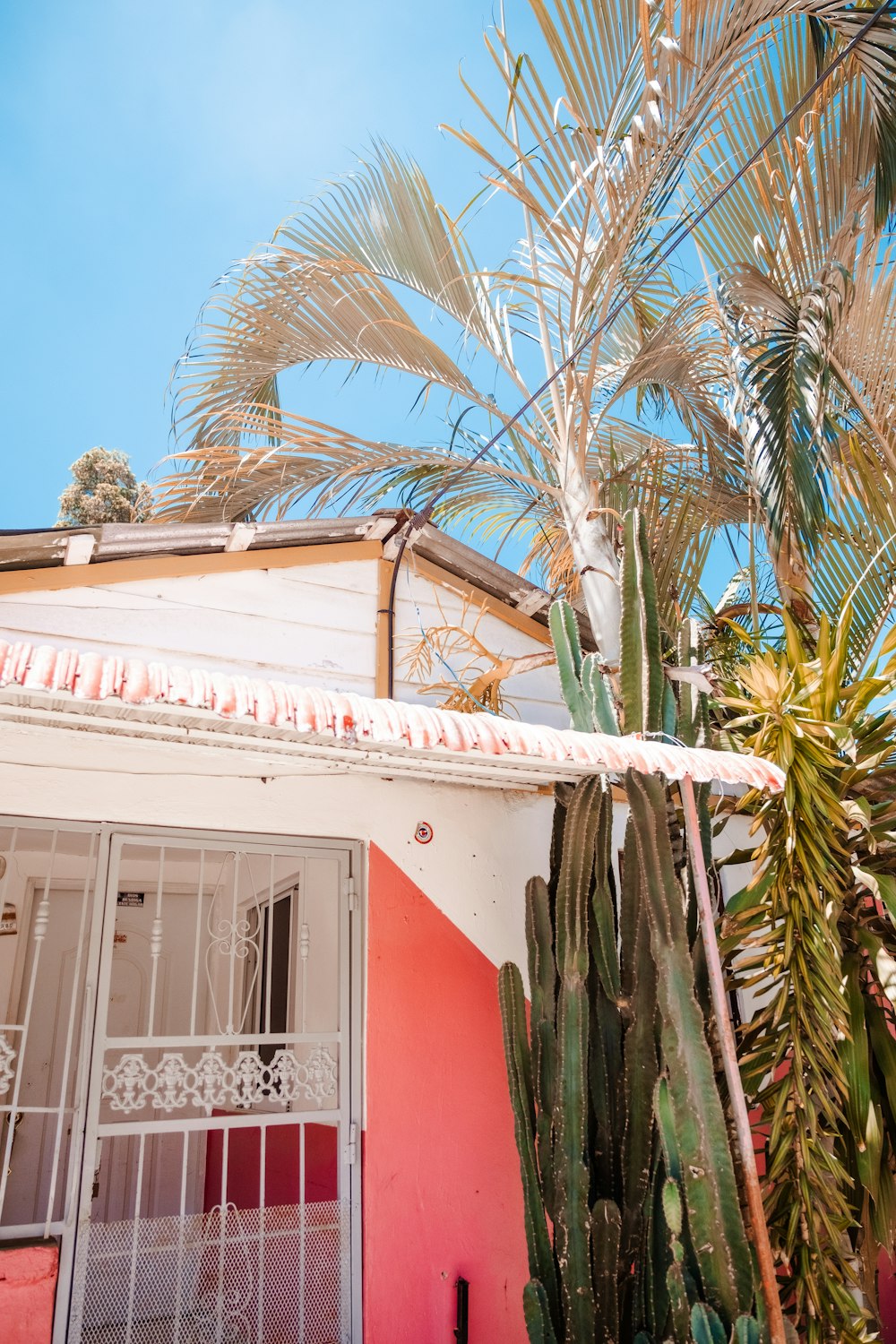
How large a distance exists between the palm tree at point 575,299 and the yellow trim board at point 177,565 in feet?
1.59

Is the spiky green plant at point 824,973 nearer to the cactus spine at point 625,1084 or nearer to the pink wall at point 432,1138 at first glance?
the cactus spine at point 625,1084

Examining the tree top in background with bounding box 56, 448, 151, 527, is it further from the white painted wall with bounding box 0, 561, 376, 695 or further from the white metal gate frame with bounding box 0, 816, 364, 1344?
the white metal gate frame with bounding box 0, 816, 364, 1344

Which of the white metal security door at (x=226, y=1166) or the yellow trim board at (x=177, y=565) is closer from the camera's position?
the white metal security door at (x=226, y=1166)

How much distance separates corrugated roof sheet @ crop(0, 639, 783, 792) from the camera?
Answer: 7.95 feet

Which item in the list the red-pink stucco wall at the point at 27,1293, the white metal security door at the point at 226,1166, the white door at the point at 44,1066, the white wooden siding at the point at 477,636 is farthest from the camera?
the white door at the point at 44,1066

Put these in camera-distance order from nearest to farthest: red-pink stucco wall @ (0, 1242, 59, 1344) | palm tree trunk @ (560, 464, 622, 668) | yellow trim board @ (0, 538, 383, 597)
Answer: red-pink stucco wall @ (0, 1242, 59, 1344)
yellow trim board @ (0, 538, 383, 597)
palm tree trunk @ (560, 464, 622, 668)

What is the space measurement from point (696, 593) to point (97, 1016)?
145 inches

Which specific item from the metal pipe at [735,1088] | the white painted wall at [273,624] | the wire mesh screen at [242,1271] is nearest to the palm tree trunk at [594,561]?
the white painted wall at [273,624]

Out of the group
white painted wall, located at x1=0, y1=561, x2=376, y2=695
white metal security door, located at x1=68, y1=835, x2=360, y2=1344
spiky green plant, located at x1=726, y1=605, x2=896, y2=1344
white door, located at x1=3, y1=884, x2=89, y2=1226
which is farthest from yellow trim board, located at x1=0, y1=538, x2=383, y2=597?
white door, located at x1=3, y1=884, x2=89, y2=1226

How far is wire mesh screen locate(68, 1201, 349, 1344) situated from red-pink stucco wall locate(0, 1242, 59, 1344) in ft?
0.80

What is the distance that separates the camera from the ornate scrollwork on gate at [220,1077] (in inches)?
144

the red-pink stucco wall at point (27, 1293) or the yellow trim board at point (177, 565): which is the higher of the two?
the yellow trim board at point (177, 565)

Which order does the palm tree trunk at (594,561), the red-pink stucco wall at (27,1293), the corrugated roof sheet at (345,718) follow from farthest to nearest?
1. the palm tree trunk at (594,561)
2. the red-pink stucco wall at (27,1293)
3. the corrugated roof sheet at (345,718)

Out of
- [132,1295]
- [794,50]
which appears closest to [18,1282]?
[132,1295]
